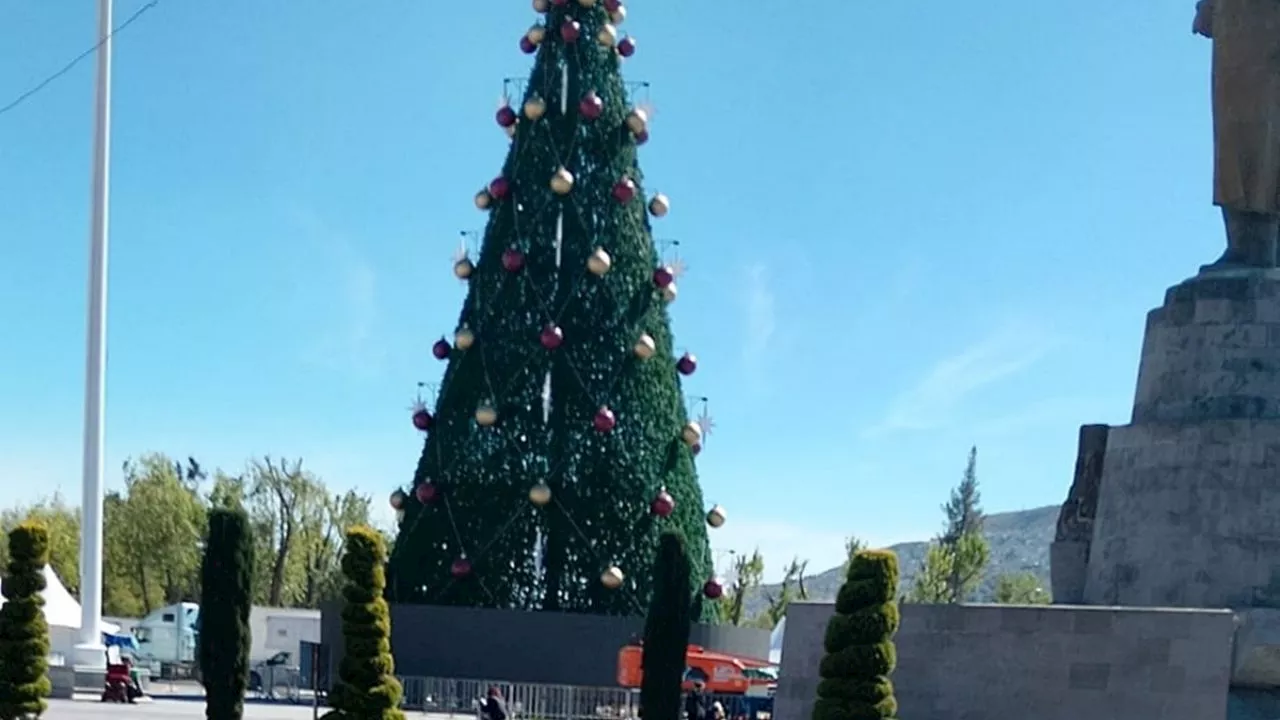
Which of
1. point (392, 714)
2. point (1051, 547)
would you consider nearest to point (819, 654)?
point (1051, 547)

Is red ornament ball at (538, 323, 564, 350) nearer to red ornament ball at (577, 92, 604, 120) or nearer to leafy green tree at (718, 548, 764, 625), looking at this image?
red ornament ball at (577, 92, 604, 120)

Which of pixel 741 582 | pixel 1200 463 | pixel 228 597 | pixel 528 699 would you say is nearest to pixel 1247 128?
pixel 1200 463

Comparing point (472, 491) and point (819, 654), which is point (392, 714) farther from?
point (472, 491)

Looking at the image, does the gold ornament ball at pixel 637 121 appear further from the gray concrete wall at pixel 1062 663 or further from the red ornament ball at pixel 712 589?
the gray concrete wall at pixel 1062 663

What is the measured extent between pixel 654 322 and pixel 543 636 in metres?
6.91

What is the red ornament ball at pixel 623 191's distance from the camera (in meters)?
33.3

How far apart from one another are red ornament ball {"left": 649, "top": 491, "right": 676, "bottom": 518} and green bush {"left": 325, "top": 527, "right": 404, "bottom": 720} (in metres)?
15.1

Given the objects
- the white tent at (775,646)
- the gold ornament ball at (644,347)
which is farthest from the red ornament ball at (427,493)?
the white tent at (775,646)

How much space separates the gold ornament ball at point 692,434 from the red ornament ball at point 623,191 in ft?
15.7

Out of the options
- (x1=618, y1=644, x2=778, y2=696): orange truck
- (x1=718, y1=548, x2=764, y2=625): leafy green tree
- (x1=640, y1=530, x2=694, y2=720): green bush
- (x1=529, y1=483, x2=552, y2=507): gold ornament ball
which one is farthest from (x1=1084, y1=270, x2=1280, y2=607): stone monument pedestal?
(x1=718, y1=548, x2=764, y2=625): leafy green tree

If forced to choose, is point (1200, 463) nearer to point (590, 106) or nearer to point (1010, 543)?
point (590, 106)

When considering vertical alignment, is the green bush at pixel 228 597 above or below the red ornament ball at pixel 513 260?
below

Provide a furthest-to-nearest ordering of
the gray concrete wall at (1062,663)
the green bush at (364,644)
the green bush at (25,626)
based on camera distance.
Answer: the green bush at (25,626), the green bush at (364,644), the gray concrete wall at (1062,663)

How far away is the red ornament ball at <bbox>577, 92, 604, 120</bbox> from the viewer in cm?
3312
